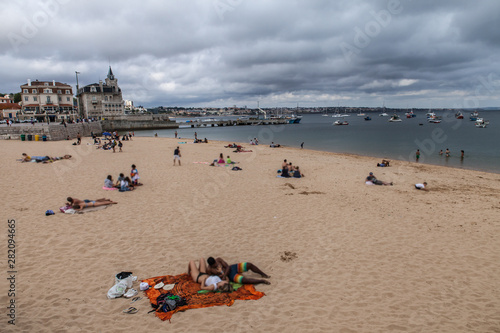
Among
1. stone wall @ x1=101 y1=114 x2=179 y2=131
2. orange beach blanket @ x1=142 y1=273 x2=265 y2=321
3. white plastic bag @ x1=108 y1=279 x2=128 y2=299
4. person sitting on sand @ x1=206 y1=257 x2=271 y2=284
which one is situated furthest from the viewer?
stone wall @ x1=101 y1=114 x2=179 y2=131

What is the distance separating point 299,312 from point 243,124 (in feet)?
401

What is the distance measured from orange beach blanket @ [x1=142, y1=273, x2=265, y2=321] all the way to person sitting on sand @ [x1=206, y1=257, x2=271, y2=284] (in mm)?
150

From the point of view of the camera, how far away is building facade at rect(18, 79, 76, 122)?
214 feet

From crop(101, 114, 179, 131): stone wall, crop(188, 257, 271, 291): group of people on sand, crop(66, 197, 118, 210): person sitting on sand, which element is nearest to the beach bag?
crop(188, 257, 271, 291): group of people on sand

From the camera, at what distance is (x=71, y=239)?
8094mm

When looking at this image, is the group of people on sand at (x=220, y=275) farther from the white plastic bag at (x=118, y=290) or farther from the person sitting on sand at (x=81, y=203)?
the person sitting on sand at (x=81, y=203)

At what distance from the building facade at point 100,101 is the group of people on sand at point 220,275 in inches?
3876

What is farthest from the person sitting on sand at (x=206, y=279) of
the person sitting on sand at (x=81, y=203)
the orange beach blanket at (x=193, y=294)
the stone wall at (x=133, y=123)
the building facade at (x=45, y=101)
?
the stone wall at (x=133, y=123)

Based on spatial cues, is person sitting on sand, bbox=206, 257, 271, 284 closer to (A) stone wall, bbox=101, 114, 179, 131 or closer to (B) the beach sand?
(B) the beach sand

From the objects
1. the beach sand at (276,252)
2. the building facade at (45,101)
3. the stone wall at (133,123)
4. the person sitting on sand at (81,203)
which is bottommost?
the beach sand at (276,252)

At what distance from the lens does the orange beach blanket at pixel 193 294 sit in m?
5.37

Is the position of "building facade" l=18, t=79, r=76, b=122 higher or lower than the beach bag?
higher

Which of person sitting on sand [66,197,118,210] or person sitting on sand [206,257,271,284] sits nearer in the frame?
person sitting on sand [206,257,271,284]

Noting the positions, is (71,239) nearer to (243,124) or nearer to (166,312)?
(166,312)
